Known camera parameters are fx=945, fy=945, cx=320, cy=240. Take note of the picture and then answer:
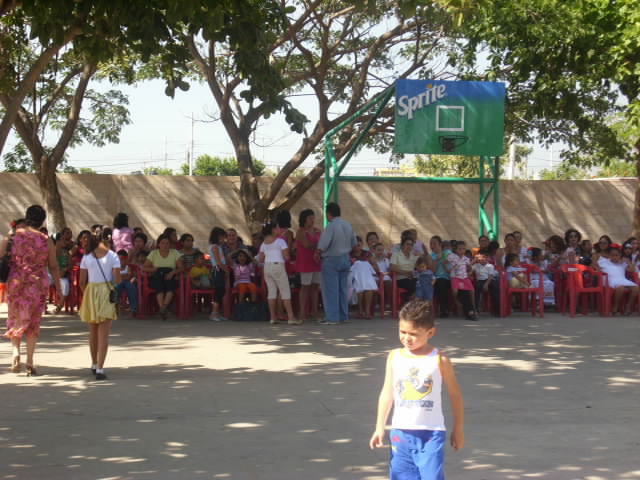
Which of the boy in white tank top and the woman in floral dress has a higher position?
the woman in floral dress

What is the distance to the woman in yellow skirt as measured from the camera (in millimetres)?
9258

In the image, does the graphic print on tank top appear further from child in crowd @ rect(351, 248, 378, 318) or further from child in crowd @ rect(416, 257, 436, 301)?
child in crowd @ rect(416, 257, 436, 301)

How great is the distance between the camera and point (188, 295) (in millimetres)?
14891

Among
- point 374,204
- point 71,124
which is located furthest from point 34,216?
point 374,204

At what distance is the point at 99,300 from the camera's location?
926cm

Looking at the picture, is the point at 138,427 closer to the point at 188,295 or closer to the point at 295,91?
the point at 188,295

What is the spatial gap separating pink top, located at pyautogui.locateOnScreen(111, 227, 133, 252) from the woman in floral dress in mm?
6237

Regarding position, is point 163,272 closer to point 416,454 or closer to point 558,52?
point 558,52

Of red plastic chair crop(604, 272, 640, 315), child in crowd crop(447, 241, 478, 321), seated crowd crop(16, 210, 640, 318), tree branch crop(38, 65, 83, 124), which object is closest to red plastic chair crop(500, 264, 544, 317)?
seated crowd crop(16, 210, 640, 318)

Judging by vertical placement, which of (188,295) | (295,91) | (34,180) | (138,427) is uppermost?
(295,91)

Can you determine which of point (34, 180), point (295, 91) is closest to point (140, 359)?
point (34, 180)

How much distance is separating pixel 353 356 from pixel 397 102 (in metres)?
7.42

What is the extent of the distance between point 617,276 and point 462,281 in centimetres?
275

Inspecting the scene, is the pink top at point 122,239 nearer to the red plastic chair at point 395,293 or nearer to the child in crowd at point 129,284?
the child in crowd at point 129,284
